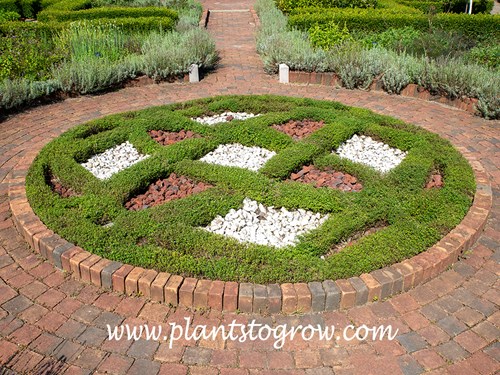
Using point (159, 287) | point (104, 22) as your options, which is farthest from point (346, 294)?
point (104, 22)

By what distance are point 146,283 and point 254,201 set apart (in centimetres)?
137

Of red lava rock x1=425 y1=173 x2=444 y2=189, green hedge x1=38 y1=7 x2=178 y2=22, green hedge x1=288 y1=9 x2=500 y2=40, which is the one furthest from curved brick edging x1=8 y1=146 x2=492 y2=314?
green hedge x1=38 y1=7 x2=178 y2=22

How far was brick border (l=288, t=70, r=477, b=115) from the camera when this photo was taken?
23.4 feet

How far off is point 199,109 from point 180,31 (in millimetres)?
4915

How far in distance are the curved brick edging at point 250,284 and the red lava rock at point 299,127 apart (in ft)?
7.61

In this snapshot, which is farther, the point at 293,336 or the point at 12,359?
the point at 293,336

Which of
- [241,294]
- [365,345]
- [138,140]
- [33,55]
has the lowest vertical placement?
[365,345]

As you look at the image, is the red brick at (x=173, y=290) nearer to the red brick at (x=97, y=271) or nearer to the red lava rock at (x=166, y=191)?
the red brick at (x=97, y=271)

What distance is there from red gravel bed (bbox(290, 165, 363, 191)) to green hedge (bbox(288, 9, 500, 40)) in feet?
20.7

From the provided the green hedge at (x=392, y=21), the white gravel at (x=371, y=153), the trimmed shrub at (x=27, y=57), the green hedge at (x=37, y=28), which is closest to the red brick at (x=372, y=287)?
the white gravel at (x=371, y=153)

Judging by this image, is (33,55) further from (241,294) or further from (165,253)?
(241,294)

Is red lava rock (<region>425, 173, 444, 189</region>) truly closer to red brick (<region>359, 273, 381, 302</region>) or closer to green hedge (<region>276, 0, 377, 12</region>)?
red brick (<region>359, 273, 381, 302</region>)

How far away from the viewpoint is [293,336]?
3.14 metres

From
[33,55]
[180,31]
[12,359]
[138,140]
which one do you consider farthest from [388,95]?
[12,359]
